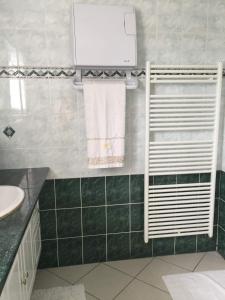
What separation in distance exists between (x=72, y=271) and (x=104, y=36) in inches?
73.5

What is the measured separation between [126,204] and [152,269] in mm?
582

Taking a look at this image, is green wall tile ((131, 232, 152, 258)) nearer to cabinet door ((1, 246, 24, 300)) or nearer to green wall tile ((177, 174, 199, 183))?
green wall tile ((177, 174, 199, 183))


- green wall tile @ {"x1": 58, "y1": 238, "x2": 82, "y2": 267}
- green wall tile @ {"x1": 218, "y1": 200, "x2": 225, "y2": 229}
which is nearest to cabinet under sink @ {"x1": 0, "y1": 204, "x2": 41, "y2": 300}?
green wall tile @ {"x1": 58, "y1": 238, "x2": 82, "y2": 267}

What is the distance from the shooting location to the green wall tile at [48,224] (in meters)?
2.19

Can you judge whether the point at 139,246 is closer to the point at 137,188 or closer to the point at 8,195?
the point at 137,188

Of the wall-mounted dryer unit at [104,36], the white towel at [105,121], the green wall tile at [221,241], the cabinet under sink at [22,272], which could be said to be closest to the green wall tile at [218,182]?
the green wall tile at [221,241]

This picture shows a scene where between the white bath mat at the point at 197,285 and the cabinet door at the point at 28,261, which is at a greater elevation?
the cabinet door at the point at 28,261

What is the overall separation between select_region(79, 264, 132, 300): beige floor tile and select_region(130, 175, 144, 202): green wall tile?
619 mm

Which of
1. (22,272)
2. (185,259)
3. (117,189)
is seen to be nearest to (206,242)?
(185,259)

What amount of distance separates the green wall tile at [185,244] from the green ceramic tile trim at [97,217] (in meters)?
0.12

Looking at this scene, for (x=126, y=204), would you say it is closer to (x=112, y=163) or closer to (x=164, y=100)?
(x=112, y=163)

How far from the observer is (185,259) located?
7.88 ft

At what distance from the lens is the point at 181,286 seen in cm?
204

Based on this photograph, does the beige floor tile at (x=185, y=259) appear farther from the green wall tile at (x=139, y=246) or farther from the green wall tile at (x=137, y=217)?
the green wall tile at (x=137, y=217)
